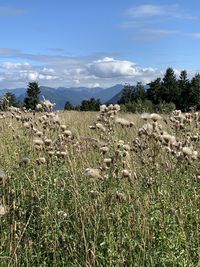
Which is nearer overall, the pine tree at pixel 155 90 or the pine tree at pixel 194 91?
the pine tree at pixel 194 91

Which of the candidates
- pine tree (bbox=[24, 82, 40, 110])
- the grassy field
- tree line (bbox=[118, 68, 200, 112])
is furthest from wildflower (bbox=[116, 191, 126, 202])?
tree line (bbox=[118, 68, 200, 112])

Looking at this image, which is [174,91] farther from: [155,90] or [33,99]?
[33,99]

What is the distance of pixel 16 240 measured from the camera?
346cm

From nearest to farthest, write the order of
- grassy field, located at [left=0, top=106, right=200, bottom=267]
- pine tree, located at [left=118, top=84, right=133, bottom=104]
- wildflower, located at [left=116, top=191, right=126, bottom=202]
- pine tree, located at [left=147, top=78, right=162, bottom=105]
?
grassy field, located at [left=0, top=106, right=200, bottom=267]
wildflower, located at [left=116, top=191, right=126, bottom=202]
pine tree, located at [left=147, top=78, right=162, bottom=105]
pine tree, located at [left=118, top=84, right=133, bottom=104]

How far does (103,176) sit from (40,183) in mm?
871

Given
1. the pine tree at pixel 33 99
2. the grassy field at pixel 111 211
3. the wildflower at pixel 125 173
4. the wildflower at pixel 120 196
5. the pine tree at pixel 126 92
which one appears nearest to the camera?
the grassy field at pixel 111 211

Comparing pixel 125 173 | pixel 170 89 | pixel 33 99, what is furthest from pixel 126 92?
pixel 125 173

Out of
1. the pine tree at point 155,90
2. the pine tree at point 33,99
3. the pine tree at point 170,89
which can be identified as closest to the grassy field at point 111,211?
the pine tree at point 33,99

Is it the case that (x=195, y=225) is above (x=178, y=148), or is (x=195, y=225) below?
Result: below

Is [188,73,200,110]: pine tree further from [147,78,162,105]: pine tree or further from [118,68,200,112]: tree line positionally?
[147,78,162,105]: pine tree

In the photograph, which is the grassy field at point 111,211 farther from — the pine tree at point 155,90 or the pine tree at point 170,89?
the pine tree at point 155,90

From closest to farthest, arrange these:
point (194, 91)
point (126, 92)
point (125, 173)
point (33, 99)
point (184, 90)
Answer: point (125, 173)
point (33, 99)
point (194, 91)
point (184, 90)
point (126, 92)

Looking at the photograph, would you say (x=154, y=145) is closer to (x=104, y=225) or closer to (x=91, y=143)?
(x=104, y=225)

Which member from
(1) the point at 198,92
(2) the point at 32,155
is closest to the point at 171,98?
(1) the point at 198,92
